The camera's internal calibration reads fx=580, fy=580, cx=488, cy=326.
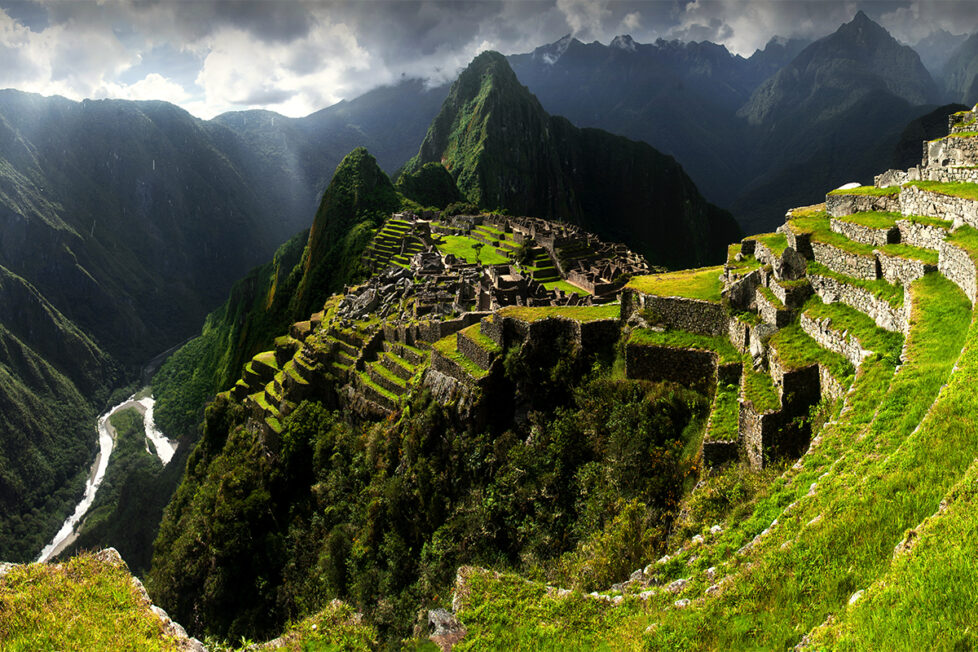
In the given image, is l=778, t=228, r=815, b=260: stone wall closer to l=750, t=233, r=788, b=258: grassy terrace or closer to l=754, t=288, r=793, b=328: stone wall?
l=750, t=233, r=788, b=258: grassy terrace

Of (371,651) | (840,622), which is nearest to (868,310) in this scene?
(840,622)

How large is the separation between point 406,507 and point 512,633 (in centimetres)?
1261

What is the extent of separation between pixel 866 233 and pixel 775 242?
10.8ft

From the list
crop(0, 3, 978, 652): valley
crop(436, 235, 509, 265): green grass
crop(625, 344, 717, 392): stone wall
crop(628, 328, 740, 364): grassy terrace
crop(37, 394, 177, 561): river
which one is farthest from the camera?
crop(37, 394, 177, 561): river

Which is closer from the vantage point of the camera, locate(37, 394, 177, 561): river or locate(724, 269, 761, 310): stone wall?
locate(724, 269, 761, 310): stone wall

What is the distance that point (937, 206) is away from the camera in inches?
517

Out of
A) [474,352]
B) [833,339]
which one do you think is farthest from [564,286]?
[833,339]

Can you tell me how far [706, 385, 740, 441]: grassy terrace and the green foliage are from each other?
134 meters

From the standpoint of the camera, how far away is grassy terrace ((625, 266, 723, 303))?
666 inches

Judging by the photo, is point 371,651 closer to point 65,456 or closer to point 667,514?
point 667,514

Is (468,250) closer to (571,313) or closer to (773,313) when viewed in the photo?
(571,313)

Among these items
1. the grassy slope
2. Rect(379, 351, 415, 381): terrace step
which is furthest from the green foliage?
the grassy slope

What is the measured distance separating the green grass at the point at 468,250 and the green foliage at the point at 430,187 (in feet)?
226

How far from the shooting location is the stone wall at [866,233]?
13.3 m
